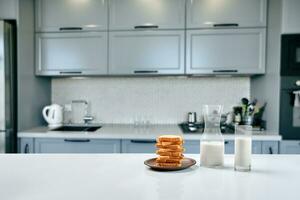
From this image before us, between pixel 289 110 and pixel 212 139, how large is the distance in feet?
5.08

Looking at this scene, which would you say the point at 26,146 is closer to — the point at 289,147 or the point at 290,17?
the point at 289,147

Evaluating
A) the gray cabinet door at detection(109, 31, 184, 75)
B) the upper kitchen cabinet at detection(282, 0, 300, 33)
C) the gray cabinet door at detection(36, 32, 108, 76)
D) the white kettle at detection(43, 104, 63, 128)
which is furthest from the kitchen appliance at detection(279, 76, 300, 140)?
the white kettle at detection(43, 104, 63, 128)

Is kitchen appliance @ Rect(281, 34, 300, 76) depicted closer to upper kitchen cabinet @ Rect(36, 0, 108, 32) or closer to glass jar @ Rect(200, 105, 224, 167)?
glass jar @ Rect(200, 105, 224, 167)

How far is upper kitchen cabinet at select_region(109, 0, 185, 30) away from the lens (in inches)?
104

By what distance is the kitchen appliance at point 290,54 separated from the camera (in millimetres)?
2357

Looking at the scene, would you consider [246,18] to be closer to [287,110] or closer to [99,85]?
[287,110]

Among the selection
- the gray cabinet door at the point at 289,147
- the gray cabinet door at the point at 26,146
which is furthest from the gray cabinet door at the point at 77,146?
the gray cabinet door at the point at 289,147

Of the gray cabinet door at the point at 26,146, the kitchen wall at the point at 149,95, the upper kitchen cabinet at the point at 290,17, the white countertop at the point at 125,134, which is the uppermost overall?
the upper kitchen cabinet at the point at 290,17

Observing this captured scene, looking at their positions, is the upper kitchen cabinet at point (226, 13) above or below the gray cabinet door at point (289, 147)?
above

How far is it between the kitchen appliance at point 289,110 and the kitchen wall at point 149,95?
0.65 metres

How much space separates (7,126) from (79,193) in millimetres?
1901

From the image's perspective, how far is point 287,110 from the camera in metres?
2.38

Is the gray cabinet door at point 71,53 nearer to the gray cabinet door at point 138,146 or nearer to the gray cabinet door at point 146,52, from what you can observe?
the gray cabinet door at point 146,52

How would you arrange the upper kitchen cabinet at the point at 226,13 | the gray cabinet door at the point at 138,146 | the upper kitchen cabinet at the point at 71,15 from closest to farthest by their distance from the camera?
the gray cabinet door at the point at 138,146 < the upper kitchen cabinet at the point at 226,13 < the upper kitchen cabinet at the point at 71,15
